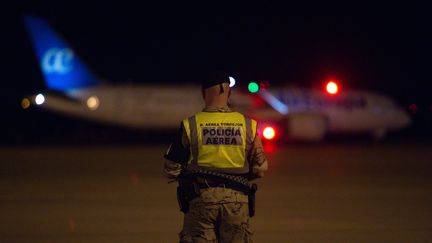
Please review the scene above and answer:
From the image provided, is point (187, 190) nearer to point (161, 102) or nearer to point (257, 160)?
point (257, 160)

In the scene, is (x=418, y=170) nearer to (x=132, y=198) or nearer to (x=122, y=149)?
(x=132, y=198)

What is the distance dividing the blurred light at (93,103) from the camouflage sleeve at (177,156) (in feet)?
88.3

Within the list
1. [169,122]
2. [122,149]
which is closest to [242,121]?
[122,149]

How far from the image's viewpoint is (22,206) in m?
11.5

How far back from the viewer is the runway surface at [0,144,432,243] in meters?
9.34

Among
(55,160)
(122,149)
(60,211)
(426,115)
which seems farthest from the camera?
(426,115)

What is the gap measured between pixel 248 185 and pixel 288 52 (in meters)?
57.2

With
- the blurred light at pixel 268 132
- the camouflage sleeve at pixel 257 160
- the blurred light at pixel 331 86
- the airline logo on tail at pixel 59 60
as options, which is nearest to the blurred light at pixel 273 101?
the airline logo on tail at pixel 59 60

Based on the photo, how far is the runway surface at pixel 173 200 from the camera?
30.6 ft

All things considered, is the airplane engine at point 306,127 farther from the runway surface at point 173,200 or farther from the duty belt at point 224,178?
the duty belt at point 224,178

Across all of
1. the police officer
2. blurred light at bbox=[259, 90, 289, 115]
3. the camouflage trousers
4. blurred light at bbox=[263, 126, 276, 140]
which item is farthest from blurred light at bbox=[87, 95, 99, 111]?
the camouflage trousers

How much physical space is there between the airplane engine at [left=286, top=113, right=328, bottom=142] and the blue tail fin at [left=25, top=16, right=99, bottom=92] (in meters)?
9.26

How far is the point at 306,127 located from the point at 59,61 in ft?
37.1

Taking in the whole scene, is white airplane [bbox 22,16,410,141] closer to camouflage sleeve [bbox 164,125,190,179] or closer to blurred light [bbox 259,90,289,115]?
blurred light [bbox 259,90,289,115]
